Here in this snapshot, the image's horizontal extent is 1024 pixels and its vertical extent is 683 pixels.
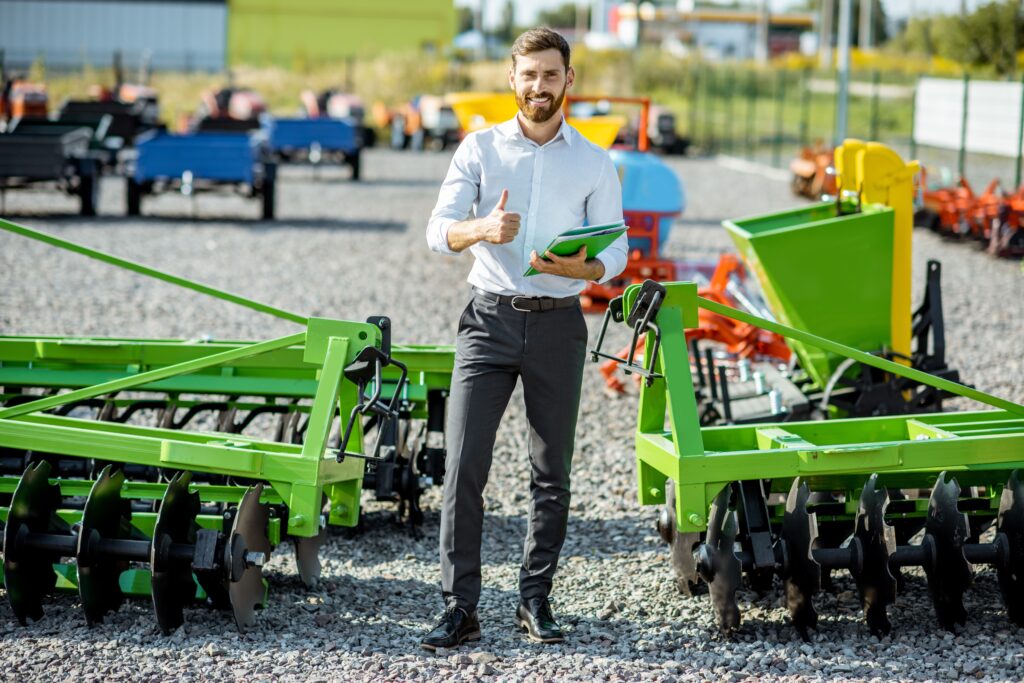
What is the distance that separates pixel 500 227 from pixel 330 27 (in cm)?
6075

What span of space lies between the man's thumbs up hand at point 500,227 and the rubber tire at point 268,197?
1431 centimetres

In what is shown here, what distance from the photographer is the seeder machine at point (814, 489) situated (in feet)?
15.1

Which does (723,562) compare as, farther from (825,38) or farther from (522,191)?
(825,38)

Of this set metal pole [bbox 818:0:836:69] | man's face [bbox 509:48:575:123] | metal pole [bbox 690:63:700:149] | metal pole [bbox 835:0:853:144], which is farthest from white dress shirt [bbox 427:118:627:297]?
metal pole [bbox 818:0:836:69]

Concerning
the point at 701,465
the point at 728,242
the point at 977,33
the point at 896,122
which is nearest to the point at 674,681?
the point at 701,465

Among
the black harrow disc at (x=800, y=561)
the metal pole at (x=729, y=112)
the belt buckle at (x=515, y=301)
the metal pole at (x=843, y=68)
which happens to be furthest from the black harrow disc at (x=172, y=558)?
the metal pole at (x=729, y=112)

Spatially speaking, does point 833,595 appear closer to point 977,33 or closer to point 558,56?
point 558,56

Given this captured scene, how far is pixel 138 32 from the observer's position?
61000 millimetres

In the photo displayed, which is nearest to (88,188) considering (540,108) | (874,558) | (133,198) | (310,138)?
(133,198)

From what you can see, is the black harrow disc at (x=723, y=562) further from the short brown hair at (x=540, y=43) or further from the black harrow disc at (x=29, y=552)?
the black harrow disc at (x=29, y=552)

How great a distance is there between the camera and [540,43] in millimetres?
4301

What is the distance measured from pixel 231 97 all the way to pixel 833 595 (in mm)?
25282

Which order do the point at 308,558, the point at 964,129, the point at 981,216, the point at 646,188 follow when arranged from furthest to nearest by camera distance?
the point at 964,129 < the point at 981,216 < the point at 646,188 < the point at 308,558

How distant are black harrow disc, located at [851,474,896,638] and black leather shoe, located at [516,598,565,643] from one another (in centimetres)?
104
